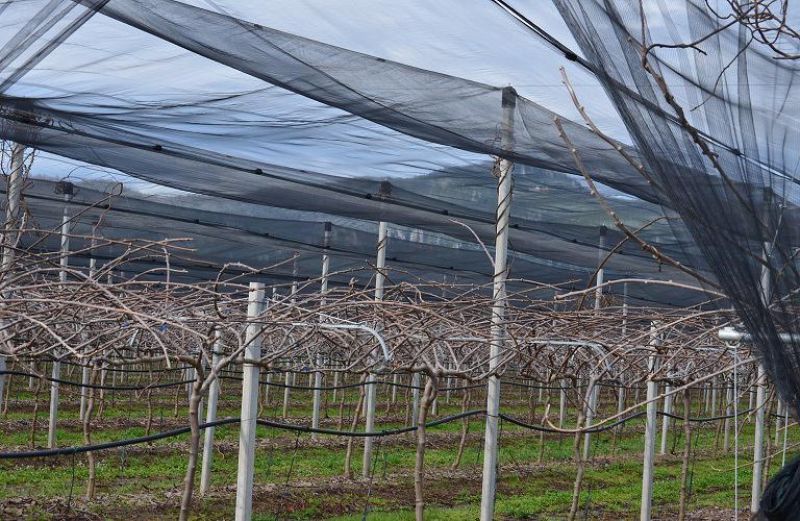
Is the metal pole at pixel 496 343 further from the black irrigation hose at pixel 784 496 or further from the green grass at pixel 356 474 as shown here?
the black irrigation hose at pixel 784 496

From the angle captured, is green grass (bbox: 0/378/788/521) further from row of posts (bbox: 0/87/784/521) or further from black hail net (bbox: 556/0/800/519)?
black hail net (bbox: 556/0/800/519)

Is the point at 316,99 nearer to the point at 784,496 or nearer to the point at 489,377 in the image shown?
the point at 489,377

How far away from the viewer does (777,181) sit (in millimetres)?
1912

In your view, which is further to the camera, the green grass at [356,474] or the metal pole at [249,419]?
the green grass at [356,474]

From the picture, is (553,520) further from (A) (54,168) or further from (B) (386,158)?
(A) (54,168)

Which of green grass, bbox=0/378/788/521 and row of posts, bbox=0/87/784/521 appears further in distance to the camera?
green grass, bbox=0/378/788/521

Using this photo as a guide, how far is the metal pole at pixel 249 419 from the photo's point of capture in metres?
4.44

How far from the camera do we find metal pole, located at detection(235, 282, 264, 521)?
14.6ft

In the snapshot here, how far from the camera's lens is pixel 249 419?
15.0 feet

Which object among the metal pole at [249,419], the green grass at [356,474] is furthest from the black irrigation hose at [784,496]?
the green grass at [356,474]

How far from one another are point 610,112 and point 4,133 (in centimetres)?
323

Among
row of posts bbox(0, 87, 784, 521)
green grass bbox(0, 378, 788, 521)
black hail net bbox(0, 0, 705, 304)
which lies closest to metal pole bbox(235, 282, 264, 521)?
row of posts bbox(0, 87, 784, 521)

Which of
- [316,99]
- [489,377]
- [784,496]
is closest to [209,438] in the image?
[489,377]

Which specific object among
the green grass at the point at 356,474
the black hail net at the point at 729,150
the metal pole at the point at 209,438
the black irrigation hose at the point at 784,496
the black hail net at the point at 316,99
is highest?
the black hail net at the point at 316,99
